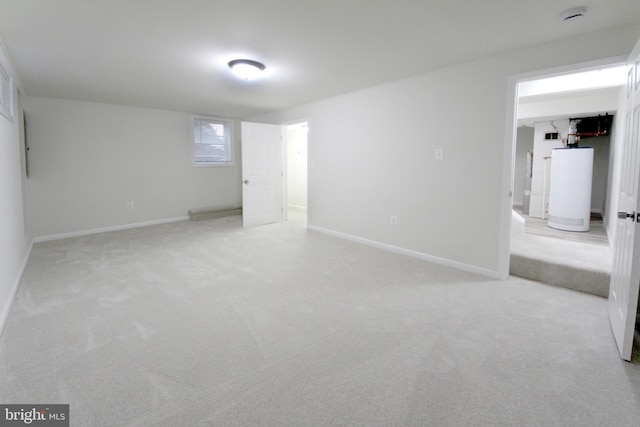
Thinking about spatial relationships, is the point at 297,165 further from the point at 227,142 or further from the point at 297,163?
the point at 227,142

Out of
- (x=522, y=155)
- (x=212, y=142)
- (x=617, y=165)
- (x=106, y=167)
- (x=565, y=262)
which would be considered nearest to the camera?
(x=565, y=262)

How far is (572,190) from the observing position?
5133mm

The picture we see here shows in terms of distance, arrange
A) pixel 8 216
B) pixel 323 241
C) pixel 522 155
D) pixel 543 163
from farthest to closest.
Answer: pixel 522 155, pixel 543 163, pixel 323 241, pixel 8 216

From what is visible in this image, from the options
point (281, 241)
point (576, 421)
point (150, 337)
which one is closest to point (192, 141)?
point (281, 241)

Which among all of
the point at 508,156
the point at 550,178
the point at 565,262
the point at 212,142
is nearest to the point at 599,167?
the point at 550,178

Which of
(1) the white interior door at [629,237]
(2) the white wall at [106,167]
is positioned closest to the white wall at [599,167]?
(1) the white interior door at [629,237]

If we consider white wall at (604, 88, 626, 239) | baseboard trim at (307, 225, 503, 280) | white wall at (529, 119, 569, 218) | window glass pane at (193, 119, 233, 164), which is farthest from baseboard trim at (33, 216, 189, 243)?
white wall at (529, 119, 569, 218)

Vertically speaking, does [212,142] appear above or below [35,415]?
above

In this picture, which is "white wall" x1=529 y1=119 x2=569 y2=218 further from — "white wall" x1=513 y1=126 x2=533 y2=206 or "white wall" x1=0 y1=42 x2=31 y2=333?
"white wall" x1=0 y1=42 x2=31 y2=333

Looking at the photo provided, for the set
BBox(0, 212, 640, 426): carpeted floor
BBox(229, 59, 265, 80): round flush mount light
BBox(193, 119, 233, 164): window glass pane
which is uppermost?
BBox(229, 59, 265, 80): round flush mount light

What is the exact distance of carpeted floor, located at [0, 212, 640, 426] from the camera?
1577 millimetres

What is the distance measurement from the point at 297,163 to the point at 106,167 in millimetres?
4220

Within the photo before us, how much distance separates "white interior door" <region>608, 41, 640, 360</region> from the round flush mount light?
3164 mm

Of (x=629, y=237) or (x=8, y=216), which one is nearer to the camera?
(x=629, y=237)
